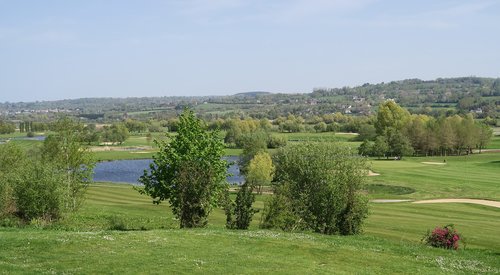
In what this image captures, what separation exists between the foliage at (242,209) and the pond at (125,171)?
58.4 meters

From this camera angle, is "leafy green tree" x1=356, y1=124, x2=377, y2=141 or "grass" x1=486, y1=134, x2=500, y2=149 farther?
"leafy green tree" x1=356, y1=124, x2=377, y2=141

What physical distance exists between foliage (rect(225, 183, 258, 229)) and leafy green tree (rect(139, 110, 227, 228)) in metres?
1.34

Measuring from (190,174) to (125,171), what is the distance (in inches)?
3578

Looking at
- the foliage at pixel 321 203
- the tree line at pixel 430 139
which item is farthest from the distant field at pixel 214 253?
the tree line at pixel 430 139

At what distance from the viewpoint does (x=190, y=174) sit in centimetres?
3017

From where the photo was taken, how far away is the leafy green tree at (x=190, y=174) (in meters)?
30.1

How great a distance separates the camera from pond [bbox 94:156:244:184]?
101731mm

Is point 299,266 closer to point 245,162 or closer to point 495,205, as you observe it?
point 495,205

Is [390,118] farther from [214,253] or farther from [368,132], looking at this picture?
[214,253]

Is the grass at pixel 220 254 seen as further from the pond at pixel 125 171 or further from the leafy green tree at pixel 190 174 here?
the pond at pixel 125 171

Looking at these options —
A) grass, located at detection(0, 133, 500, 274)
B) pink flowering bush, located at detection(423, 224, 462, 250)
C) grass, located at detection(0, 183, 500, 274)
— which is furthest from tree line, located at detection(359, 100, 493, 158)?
grass, located at detection(0, 183, 500, 274)

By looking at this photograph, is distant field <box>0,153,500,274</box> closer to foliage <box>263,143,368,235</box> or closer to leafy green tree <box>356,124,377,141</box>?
foliage <box>263,143,368,235</box>

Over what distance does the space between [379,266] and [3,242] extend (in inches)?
647

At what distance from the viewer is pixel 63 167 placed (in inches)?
1871
